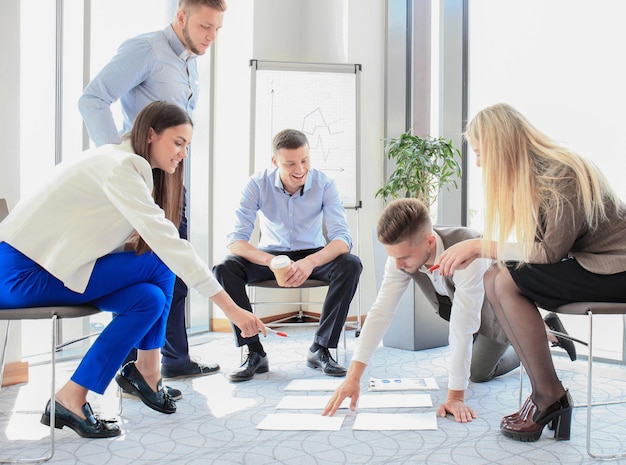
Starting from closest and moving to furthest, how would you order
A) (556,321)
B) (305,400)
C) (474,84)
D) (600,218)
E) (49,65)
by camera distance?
(600,218) < (305,400) < (556,321) < (49,65) < (474,84)

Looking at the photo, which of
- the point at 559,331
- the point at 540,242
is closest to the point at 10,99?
the point at 540,242

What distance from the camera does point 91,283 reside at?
177 cm

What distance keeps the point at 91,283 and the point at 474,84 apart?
269cm

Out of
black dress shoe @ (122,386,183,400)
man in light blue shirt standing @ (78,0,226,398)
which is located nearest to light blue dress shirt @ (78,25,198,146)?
man in light blue shirt standing @ (78,0,226,398)

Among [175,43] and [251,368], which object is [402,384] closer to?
[251,368]

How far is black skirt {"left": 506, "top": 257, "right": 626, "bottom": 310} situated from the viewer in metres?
1.68

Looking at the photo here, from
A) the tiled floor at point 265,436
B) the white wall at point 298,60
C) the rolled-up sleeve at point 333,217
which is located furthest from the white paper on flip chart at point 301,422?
the white wall at point 298,60

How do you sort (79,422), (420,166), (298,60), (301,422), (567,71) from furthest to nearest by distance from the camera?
(298,60)
(420,166)
(567,71)
(301,422)
(79,422)

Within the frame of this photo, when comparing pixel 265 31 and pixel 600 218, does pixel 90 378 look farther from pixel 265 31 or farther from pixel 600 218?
pixel 265 31

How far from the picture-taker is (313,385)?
7.82 feet

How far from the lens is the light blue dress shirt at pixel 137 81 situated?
2.21 metres

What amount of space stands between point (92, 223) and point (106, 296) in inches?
9.7

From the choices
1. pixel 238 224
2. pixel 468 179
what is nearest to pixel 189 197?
pixel 238 224

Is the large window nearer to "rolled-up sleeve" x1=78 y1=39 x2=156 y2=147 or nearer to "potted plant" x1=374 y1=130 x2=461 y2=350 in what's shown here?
"potted plant" x1=374 y1=130 x2=461 y2=350
